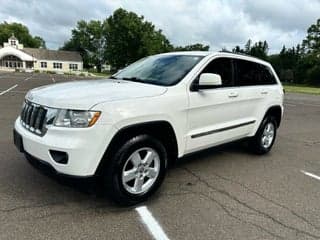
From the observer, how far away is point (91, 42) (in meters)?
94.8

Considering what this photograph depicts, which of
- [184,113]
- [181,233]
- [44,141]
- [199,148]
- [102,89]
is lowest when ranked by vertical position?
[181,233]

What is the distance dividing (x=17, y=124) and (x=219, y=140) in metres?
2.77

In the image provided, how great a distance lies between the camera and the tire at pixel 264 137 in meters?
5.81

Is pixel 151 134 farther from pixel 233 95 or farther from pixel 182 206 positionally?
pixel 233 95

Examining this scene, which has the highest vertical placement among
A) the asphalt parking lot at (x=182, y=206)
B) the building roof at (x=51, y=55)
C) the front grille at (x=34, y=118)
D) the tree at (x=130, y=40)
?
the tree at (x=130, y=40)

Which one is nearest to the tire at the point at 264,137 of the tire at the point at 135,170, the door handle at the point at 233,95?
the door handle at the point at 233,95

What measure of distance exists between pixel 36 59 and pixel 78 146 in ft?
274

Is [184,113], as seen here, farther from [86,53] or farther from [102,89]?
[86,53]

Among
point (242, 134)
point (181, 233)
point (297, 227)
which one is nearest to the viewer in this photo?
point (181, 233)

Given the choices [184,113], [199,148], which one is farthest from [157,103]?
[199,148]

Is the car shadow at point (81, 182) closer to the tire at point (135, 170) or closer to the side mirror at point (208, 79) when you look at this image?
the tire at point (135, 170)

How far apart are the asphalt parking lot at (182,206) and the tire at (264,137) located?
1.85 ft

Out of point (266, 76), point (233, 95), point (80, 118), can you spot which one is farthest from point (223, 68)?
point (80, 118)

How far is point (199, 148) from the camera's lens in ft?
14.5
